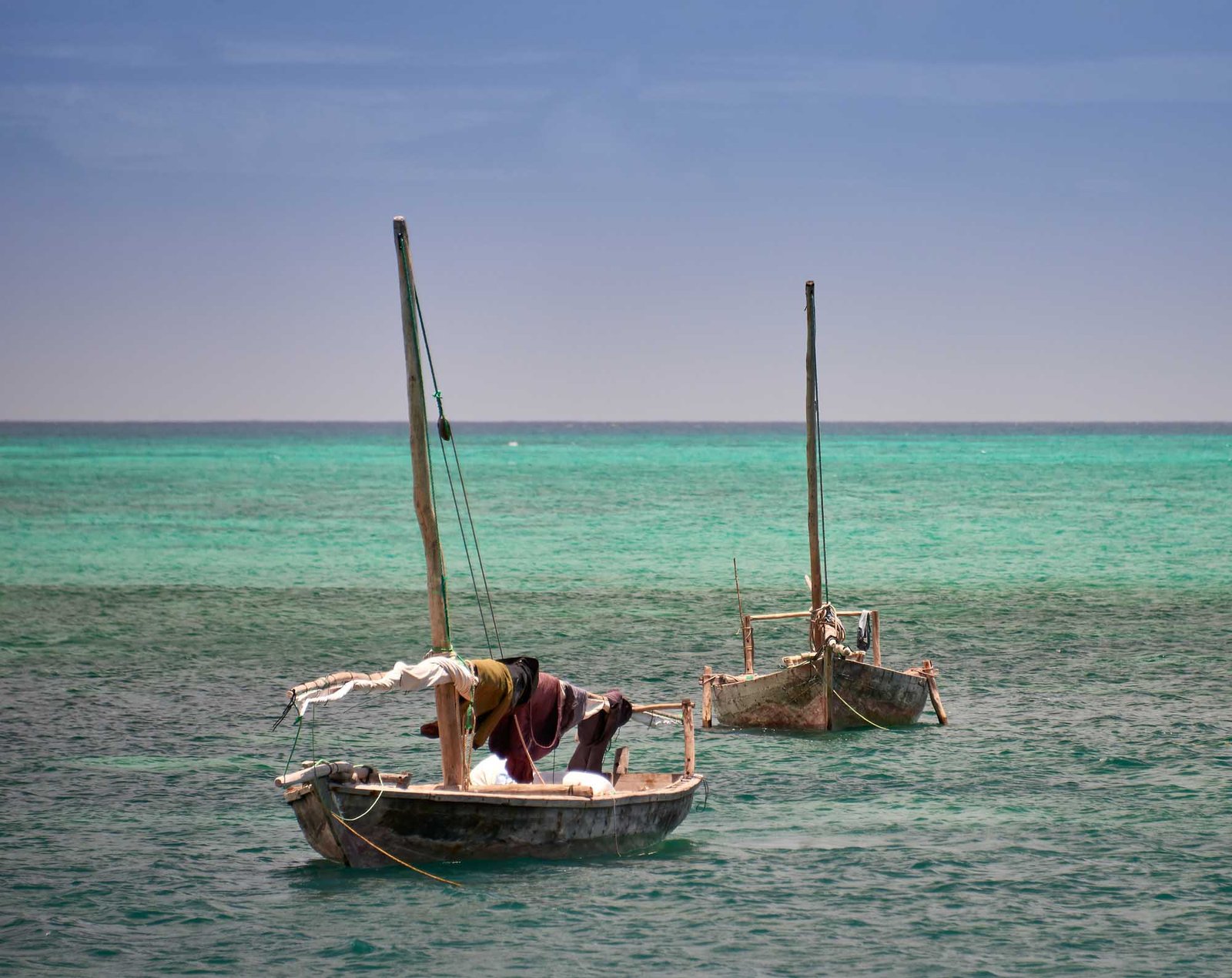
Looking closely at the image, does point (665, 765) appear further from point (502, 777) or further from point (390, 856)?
point (390, 856)

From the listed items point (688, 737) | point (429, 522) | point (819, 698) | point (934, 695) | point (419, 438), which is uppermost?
point (419, 438)

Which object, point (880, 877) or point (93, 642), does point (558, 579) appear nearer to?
point (93, 642)

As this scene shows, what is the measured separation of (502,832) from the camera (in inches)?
626

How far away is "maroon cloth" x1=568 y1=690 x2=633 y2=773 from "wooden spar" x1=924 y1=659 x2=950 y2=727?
24.1 feet

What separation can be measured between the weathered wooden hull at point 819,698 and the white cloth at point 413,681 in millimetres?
8247

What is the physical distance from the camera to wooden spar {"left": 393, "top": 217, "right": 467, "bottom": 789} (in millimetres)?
15930

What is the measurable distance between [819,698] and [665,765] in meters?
3.10

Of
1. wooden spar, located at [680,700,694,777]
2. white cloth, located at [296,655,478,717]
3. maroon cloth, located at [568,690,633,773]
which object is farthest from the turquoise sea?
white cloth, located at [296,655,478,717]

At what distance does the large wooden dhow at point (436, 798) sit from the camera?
15.3 m

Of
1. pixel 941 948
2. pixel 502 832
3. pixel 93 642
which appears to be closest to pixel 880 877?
pixel 941 948

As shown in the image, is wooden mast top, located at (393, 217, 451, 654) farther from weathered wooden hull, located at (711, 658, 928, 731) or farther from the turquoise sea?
weathered wooden hull, located at (711, 658, 928, 731)

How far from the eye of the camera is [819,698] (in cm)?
2330

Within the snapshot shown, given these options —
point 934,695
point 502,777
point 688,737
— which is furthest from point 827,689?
point 502,777

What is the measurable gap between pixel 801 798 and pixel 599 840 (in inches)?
157
